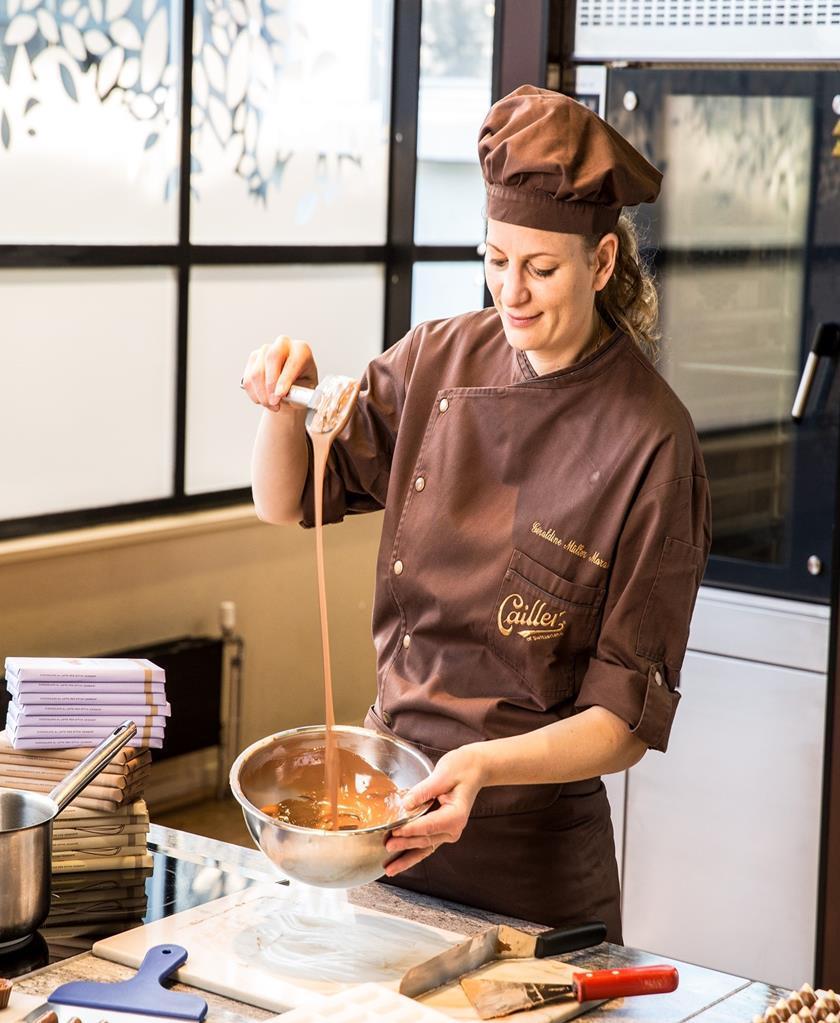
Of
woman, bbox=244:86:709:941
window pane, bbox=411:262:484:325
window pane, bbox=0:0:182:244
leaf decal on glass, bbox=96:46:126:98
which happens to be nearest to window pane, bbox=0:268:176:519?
window pane, bbox=0:0:182:244

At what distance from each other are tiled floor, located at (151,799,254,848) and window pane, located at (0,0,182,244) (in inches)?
64.5

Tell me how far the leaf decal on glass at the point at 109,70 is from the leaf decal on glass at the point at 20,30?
241mm

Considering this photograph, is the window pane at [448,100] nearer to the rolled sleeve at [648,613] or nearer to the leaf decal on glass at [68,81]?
the leaf decal on glass at [68,81]

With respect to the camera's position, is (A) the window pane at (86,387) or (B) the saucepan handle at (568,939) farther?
(A) the window pane at (86,387)

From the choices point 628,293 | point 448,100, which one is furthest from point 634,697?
point 448,100

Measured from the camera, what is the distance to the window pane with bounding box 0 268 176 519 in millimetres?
3887

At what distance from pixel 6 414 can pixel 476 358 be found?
224cm

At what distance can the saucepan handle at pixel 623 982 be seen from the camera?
1418 mm

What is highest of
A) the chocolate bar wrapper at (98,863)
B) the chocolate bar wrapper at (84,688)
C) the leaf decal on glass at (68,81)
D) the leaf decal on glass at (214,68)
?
the leaf decal on glass at (214,68)

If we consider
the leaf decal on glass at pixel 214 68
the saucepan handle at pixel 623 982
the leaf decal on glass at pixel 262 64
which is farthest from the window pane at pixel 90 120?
the saucepan handle at pixel 623 982

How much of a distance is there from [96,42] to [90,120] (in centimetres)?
20

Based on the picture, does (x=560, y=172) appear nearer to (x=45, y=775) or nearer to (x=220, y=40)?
(x=45, y=775)

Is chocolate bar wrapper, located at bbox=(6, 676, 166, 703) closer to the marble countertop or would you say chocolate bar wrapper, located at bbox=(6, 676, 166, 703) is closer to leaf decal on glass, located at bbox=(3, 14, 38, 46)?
the marble countertop

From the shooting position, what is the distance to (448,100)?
4891 mm
